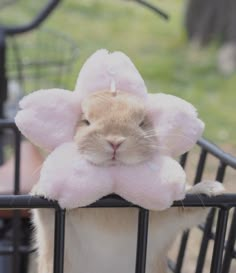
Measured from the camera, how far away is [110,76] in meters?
1.11

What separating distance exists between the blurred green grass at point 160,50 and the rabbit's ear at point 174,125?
3.11 metres

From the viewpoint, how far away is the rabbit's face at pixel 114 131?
3.20ft

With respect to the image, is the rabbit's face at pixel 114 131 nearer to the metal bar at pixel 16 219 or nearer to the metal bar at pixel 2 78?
the metal bar at pixel 16 219

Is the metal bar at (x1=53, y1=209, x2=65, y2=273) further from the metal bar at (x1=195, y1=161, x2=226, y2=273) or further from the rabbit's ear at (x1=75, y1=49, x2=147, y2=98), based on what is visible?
the metal bar at (x1=195, y1=161, x2=226, y2=273)

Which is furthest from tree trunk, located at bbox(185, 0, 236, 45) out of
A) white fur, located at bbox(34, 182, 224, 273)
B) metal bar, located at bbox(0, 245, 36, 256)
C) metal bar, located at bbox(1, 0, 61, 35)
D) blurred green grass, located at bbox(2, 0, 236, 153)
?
white fur, located at bbox(34, 182, 224, 273)

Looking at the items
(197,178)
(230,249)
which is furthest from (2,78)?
(230,249)

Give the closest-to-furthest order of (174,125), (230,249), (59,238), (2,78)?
1. (59,238)
2. (174,125)
3. (230,249)
4. (2,78)

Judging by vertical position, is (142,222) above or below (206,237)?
above

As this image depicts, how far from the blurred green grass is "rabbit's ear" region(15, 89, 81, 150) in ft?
10.4

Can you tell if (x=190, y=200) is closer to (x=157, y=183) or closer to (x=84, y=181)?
(x=157, y=183)

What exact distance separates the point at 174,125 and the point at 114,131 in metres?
0.12

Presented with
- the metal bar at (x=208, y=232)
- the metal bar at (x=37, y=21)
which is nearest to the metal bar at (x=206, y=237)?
the metal bar at (x=208, y=232)

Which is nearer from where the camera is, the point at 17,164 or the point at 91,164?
the point at 91,164

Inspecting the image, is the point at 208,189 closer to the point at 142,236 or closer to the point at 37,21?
the point at 142,236
